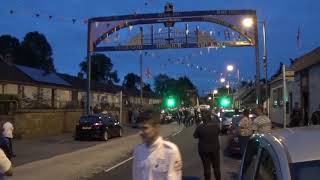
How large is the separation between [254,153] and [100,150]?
2363cm

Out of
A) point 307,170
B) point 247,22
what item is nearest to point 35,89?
point 247,22

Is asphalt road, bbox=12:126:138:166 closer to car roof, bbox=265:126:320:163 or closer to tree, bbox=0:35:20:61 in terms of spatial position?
car roof, bbox=265:126:320:163

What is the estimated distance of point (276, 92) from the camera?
60.1 meters

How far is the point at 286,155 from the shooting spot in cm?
455

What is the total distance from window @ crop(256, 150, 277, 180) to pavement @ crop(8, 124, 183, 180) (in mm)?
12868

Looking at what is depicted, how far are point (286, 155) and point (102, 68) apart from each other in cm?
12298

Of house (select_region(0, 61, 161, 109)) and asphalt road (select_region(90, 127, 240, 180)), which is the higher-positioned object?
house (select_region(0, 61, 161, 109))

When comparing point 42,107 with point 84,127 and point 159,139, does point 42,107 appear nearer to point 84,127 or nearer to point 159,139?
point 84,127

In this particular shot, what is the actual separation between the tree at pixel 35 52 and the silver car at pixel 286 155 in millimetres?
85552

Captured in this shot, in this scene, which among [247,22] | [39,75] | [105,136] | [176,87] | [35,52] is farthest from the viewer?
[176,87]

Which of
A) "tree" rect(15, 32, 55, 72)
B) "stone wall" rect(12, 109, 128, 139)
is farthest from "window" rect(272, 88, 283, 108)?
"tree" rect(15, 32, 55, 72)

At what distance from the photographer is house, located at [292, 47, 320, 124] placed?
3947cm

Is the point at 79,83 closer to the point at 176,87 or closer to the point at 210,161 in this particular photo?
the point at 210,161

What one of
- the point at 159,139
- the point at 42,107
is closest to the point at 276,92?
the point at 42,107
